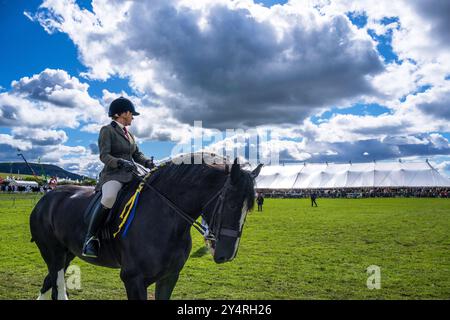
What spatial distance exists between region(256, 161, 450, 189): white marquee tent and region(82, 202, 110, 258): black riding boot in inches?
2994

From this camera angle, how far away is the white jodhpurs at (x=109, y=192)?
589cm

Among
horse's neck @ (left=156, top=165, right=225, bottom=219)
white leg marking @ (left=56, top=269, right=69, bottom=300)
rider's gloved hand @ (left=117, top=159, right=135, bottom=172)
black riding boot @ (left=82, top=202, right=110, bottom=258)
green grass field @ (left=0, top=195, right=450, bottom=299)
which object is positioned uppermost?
rider's gloved hand @ (left=117, top=159, right=135, bottom=172)

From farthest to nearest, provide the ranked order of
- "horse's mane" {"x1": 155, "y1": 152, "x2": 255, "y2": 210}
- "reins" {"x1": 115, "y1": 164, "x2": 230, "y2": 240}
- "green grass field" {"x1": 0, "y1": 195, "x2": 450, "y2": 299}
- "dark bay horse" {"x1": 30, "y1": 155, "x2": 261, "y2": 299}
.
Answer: "green grass field" {"x1": 0, "y1": 195, "x2": 450, "y2": 299} < "horse's mane" {"x1": 155, "y1": 152, "x2": 255, "y2": 210} < "reins" {"x1": 115, "y1": 164, "x2": 230, "y2": 240} < "dark bay horse" {"x1": 30, "y1": 155, "x2": 261, "y2": 299}

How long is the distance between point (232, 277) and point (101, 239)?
5533 mm

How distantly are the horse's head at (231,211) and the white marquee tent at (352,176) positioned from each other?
252 feet

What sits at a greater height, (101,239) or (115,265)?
(101,239)

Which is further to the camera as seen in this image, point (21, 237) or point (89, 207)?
point (21, 237)

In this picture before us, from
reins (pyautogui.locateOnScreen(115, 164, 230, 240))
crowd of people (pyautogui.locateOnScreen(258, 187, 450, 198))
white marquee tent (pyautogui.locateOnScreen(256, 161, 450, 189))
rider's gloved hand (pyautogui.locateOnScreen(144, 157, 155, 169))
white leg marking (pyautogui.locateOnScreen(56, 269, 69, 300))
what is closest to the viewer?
reins (pyautogui.locateOnScreen(115, 164, 230, 240))

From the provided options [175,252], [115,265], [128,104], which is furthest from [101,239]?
[128,104]

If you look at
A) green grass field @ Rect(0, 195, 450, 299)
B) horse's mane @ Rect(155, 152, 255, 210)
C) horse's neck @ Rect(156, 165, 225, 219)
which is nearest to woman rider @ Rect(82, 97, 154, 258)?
horse's mane @ Rect(155, 152, 255, 210)

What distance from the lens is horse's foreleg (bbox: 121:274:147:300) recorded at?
17.4 ft

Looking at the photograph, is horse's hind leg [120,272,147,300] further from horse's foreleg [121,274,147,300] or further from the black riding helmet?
the black riding helmet

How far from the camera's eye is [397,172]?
79.1m

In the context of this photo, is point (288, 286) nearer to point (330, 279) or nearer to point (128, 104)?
point (330, 279)
